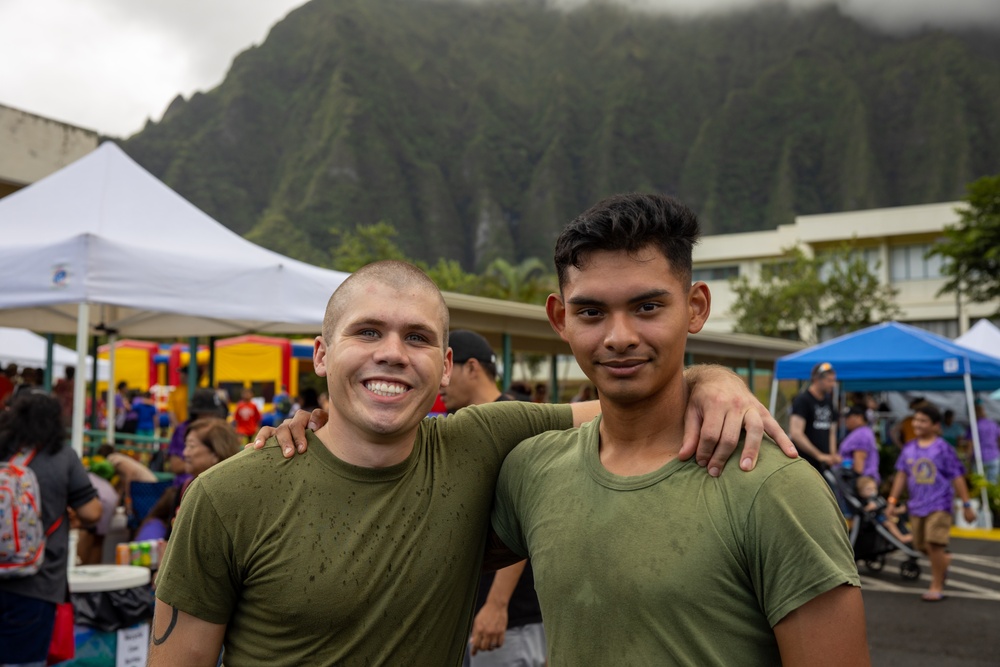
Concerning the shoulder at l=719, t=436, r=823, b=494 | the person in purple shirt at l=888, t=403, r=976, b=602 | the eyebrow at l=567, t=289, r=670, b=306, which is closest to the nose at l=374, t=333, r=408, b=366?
the eyebrow at l=567, t=289, r=670, b=306

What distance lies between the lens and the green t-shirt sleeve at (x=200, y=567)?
75.2 inches

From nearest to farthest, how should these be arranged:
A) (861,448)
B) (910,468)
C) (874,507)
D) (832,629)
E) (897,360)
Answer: (832,629), (910,468), (874,507), (861,448), (897,360)

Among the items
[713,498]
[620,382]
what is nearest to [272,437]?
[620,382]

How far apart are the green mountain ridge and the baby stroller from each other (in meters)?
81.5

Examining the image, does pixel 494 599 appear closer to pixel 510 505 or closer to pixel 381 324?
pixel 510 505

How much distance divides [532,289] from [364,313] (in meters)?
30.2

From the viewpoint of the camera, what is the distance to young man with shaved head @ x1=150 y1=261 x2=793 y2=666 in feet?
6.33

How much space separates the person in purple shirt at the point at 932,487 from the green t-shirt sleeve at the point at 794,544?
7.77 m

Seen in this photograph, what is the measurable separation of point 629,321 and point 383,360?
2.06 ft

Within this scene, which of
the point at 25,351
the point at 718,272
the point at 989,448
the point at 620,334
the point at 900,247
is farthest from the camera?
the point at 718,272

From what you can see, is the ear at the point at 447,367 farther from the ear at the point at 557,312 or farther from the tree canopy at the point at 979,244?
the tree canopy at the point at 979,244

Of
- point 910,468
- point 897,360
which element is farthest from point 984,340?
point 910,468

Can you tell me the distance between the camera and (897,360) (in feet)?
41.8

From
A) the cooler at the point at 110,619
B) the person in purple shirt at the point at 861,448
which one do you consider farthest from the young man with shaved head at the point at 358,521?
the person in purple shirt at the point at 861,448
